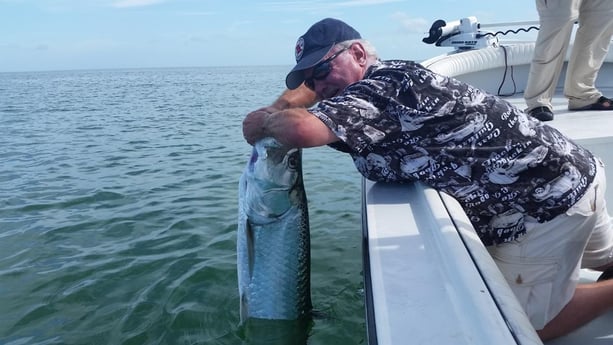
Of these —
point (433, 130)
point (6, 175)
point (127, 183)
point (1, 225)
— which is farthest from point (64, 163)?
point (433, 130)

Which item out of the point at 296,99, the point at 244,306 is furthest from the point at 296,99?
the point at 244,306

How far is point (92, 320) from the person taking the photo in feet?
12.0

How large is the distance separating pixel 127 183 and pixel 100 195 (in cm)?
72

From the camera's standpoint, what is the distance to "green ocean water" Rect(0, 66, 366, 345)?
11.7ft

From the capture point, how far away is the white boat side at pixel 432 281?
1.38 m

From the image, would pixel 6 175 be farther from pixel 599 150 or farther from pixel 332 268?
pixel 599 150

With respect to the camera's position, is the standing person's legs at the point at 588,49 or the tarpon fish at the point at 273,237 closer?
the tarpon fish at the point at 273,237

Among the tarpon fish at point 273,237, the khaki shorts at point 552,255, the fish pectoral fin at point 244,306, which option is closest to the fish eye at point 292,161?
the tarpon fish at point 273,237

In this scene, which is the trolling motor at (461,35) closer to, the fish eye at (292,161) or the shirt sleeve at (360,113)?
the fish eye at (292,161)

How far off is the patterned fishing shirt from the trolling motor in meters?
6.22

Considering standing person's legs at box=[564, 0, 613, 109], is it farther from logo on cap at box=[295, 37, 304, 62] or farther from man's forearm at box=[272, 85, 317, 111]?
logo on cap at box=[295, 37, 304, 62]

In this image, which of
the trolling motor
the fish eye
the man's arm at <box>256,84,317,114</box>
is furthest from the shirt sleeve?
the trolling motor

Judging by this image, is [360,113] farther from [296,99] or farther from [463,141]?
[296,99]

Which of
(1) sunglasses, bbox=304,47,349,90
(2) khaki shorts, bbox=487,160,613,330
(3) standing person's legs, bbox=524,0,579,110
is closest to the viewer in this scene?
(2) khaki shorts, bbox=487,160,613,330
